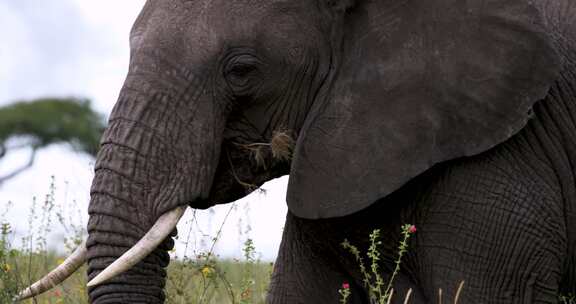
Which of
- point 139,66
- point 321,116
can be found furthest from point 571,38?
point 139,66

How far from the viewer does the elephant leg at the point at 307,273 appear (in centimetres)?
621

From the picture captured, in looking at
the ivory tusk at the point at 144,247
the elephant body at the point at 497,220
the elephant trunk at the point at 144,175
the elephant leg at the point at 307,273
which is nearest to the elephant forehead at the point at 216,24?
the elephant trunk at the point at 144,175

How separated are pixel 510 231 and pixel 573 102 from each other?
69 cm

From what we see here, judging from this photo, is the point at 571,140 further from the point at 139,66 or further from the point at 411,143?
the point at 139,66

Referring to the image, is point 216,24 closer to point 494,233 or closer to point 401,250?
point 401,250

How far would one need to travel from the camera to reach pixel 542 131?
18.5 ft

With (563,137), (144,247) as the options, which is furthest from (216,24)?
(563,137)

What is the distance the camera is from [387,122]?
5.59 meters

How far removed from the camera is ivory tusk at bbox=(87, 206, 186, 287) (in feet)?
16.7

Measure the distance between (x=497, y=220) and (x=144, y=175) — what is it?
57.4 inches

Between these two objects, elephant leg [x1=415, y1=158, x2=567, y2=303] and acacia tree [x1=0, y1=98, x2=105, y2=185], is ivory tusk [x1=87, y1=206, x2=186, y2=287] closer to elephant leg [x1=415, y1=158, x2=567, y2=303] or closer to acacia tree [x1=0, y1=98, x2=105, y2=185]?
elephant leg [x1=415, y1=158, x2=567, y2=303]

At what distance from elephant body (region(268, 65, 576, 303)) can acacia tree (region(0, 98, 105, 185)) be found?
68.1 feet

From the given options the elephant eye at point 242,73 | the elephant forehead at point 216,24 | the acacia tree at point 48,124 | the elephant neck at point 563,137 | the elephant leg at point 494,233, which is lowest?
the elephant leg at point 494,233

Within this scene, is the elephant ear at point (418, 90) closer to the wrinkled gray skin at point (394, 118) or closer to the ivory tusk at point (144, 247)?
the wrinkled gray skin at point (394, 118)
